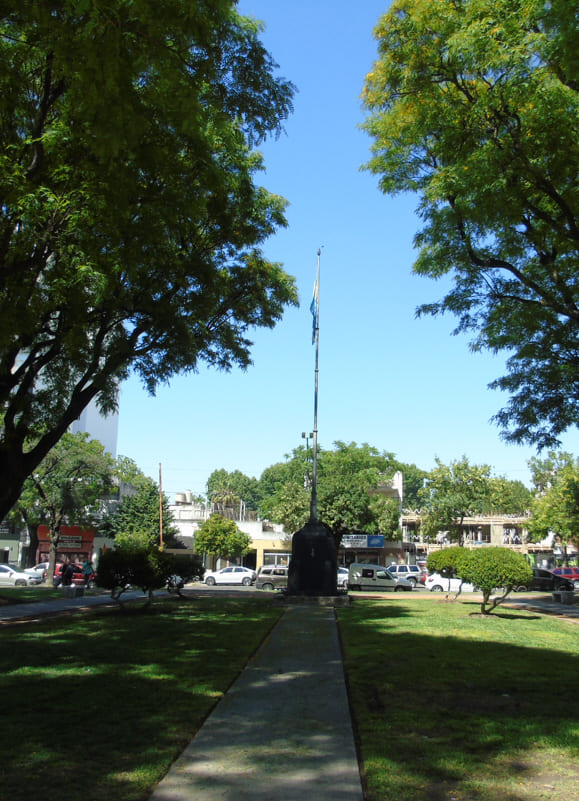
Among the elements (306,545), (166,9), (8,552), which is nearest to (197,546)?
(8,552)

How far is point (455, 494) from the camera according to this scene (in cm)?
4341

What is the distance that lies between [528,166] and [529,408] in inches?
270

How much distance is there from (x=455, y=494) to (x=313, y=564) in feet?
82.7

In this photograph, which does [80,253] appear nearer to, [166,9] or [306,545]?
[166,9]

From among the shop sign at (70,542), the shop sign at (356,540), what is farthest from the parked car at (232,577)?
the shop sign at (70,542)

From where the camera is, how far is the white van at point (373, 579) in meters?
37.0

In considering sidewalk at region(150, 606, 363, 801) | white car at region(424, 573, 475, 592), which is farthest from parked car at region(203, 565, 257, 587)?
sidewalk at region(150, 606, 363, 801)

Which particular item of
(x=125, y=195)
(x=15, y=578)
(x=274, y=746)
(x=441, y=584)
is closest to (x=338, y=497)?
(x=441, y=584)

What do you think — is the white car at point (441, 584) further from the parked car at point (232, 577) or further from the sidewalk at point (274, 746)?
the sidewalk at point (274, 746)

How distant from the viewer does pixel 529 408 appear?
15820mm

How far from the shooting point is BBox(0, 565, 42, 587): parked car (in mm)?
36875

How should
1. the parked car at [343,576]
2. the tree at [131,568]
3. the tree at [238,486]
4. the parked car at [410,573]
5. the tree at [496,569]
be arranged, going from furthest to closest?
the tree at [238,486] < the parked car at [410,573] < the parked car at [343,576] < the tree at [131,568] < the tree at [496,569]

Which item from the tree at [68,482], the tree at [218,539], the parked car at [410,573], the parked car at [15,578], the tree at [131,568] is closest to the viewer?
the tree at [131,568]

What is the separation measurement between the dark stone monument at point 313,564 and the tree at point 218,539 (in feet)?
103
